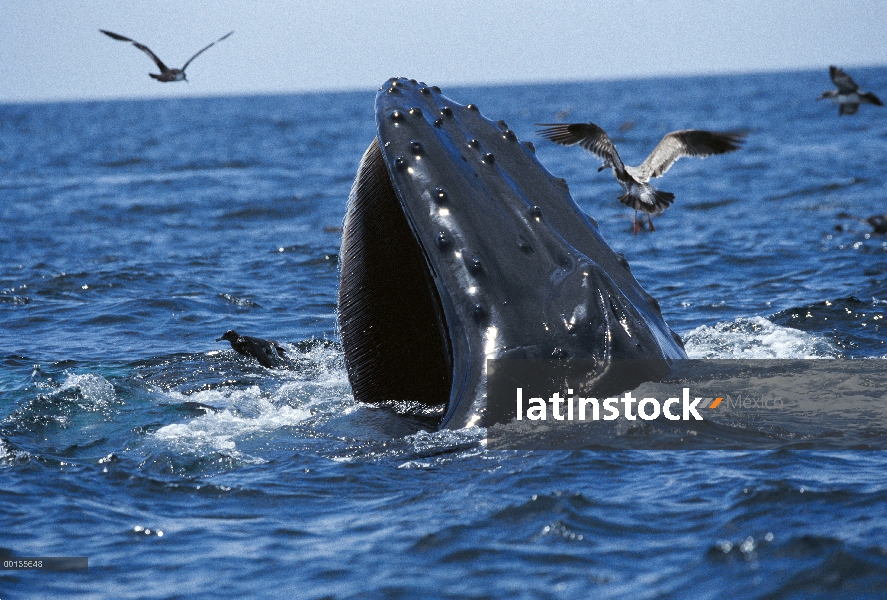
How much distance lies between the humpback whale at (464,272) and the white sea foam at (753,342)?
2.74m

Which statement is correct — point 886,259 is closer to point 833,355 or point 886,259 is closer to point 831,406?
point 833,355

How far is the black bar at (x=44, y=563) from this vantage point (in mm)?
4309

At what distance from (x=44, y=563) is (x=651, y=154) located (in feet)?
26.5

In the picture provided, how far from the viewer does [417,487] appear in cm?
474

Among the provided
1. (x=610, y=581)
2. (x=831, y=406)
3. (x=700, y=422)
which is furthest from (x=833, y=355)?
(x=610, y=581)

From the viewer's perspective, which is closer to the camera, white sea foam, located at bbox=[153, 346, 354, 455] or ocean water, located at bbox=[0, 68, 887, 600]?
ocean water, located at bbox=[0, 68, 887, 600]

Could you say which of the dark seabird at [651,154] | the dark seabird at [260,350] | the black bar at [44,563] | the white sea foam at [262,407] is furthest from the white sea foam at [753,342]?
the black bar at [44,563]

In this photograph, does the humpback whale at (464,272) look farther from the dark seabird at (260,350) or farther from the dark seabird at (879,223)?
the dark seabird at (879,223)

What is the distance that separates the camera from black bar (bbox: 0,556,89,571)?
14.1 ft

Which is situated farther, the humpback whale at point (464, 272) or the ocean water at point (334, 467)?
the humpback whale at point (464, 272)

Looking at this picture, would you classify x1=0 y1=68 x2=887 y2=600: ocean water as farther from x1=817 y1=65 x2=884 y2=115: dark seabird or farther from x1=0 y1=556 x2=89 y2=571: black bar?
x1=817 y1=65 x2=884 y2=115: dark seabird

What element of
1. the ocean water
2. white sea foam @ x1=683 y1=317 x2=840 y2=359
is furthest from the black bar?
white sea foam @ x1=683 y1=317 x2=840 y2=359

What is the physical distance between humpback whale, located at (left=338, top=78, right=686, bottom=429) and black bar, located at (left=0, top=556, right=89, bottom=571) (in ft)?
5.12

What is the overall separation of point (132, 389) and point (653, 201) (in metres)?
5.18
